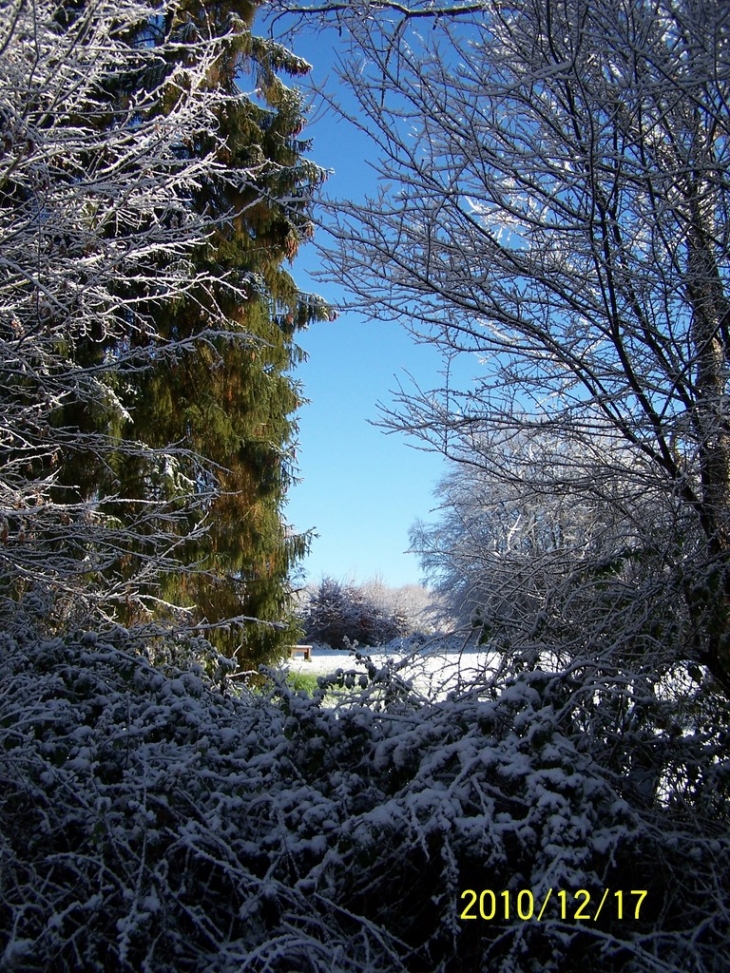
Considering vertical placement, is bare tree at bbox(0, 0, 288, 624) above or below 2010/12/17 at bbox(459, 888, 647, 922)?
above

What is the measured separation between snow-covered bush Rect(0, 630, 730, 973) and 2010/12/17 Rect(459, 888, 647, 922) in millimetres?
20

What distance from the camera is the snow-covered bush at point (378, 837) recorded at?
85.7 inches

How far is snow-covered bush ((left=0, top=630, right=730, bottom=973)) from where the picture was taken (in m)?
Answer: 2.18

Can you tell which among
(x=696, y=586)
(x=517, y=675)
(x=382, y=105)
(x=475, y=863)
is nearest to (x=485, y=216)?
(x=382, y=105)

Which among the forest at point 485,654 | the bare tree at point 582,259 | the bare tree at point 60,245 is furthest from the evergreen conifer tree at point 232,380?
the bare tree at point 582,259

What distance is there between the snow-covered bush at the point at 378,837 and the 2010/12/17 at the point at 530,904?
0.02 meters

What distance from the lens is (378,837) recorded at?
240cm

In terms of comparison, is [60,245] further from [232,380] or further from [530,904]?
[530,904]

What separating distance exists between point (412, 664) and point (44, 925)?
1.66 meters

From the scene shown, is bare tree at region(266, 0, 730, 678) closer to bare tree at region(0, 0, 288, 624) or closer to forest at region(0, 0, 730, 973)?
forest at region(0, 0, 730, 973)

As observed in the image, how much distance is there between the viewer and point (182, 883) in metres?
2.47

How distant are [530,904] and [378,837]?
0.51m

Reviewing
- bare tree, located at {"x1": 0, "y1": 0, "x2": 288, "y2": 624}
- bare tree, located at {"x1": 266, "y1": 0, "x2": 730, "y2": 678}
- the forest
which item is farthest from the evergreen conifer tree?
bare tree, located at {"x1": 266, "y1": 0, "x2": 730, "y2": 678}

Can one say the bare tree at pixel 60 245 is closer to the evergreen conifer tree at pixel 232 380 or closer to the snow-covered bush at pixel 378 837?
the evergreen conifer tree at pixel 232 380
